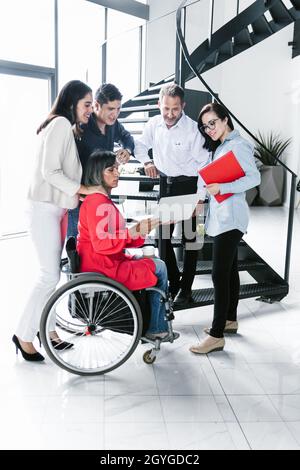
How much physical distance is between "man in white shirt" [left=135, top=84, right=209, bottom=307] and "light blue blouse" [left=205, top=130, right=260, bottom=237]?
0.43 meters

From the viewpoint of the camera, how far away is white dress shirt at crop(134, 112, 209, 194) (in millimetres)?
3111

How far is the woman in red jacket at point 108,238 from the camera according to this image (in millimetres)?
2410

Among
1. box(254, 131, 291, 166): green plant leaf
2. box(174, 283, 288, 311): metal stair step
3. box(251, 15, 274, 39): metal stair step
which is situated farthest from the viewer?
box(254, 131, 291, 166): green plant leaf

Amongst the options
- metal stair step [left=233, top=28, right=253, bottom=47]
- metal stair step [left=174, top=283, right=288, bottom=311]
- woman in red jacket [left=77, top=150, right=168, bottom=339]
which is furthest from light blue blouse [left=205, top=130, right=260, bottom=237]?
metal stair step [left=233, top=28, right=253, bottom=47]

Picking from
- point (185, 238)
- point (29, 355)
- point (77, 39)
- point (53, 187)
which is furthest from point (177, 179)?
point (77, 39)

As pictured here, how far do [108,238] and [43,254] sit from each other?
390 millimetres

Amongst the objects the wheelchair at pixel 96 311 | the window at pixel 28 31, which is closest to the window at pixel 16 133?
the window at pixel 28 31

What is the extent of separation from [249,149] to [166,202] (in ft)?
2.18

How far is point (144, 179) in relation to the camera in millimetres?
3680

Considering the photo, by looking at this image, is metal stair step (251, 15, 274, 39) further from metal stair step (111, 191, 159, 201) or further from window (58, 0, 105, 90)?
window (58, 0, 105, 90)

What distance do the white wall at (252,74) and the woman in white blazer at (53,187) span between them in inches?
231

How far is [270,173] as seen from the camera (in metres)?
8.80

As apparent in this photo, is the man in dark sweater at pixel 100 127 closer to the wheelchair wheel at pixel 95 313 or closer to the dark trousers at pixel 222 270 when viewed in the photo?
the wheelchair wheel at pixel 95 313
